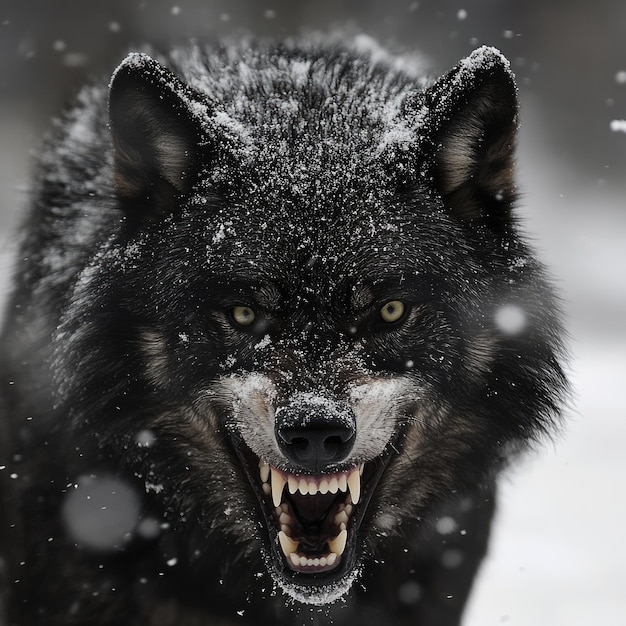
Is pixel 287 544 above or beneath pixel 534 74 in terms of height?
beneath

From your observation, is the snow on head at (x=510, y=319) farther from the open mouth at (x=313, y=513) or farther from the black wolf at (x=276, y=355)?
the open mouth at (x=313, y=513)

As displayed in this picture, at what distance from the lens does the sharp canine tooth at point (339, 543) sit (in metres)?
2.60

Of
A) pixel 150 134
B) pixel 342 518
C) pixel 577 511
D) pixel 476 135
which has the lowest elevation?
pixel 577 511

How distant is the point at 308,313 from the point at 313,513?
66cm

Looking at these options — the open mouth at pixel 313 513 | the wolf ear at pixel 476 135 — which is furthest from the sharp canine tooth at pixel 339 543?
the wolf ear at pixel 476 135

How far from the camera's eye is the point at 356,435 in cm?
244

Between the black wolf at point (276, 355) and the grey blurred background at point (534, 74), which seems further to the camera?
the grey blurred background at point (534, 74)

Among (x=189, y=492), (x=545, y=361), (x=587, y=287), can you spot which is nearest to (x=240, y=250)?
(x=189, y=492)

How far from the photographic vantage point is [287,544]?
2.61m

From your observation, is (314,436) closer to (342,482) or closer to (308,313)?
(342,482)

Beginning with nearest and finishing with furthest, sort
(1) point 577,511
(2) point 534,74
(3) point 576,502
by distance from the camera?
(1) point 577,511, (3) point 576,502, (2) point 534,74

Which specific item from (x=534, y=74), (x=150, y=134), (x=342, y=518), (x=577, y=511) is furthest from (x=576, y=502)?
(x=534, y=74)

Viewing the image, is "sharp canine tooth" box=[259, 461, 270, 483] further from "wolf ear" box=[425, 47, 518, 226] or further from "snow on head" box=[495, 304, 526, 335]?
"wolf ear" box=[425, 47, 518, 226]

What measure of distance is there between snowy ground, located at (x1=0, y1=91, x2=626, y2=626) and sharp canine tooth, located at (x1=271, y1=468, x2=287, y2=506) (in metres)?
1.01
